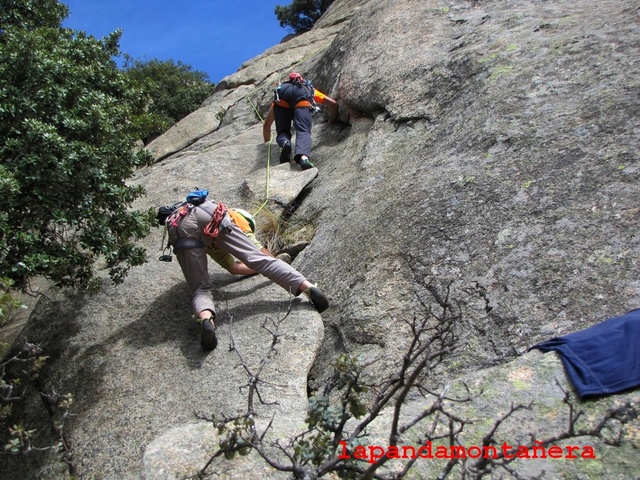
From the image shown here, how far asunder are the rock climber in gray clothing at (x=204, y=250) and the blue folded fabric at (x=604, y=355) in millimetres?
2416

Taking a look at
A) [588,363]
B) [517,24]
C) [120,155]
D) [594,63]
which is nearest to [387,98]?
[517,24]

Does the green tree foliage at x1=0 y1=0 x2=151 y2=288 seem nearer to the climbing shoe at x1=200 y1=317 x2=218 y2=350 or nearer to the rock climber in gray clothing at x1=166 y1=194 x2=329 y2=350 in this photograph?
the rock climber in gray clothing at x1=166 y1=194 x2=329 y2=350

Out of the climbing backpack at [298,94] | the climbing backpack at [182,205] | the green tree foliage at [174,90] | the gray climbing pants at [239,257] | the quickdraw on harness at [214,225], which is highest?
the green tree foliage at [174,90]

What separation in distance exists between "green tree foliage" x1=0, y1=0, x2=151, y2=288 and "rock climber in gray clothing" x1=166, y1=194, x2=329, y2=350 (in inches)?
30.3

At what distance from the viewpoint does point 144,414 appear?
534cm

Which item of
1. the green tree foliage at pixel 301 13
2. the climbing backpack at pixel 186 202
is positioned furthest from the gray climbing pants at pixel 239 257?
the green tree foliage at pixel 301 13

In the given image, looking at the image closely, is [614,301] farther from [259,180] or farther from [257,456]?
[259,180]

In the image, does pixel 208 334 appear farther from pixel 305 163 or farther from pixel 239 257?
pixel 305 163

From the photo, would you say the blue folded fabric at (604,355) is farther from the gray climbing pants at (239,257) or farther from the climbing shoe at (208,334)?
the climbing shoe at (208,334)

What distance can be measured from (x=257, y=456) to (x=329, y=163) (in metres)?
5.81

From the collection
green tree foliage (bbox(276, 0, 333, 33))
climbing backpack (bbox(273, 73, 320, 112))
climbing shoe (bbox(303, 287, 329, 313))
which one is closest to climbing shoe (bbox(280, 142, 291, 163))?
climbing backpack (bbox(273, 73, 320, 112))

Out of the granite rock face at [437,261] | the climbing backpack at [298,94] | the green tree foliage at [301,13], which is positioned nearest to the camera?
the granite rock face at [437,261]

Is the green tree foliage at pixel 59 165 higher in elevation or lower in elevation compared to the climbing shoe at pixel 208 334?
higher

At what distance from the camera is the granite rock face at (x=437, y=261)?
4586 mm
